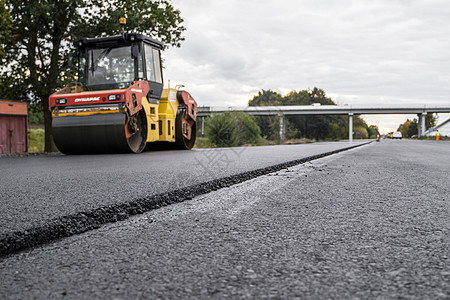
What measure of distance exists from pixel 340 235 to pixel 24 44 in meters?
16.9

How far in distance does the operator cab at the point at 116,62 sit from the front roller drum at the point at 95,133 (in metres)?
1.50

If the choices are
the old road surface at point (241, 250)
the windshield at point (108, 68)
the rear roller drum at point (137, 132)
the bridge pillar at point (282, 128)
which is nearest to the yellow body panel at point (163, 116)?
the rear roller drum at point (137, 132)

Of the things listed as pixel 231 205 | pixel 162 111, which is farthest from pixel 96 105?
pixel 231 205

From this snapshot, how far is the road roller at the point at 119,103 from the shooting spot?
31.1 feet

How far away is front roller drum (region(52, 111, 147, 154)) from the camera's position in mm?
9352

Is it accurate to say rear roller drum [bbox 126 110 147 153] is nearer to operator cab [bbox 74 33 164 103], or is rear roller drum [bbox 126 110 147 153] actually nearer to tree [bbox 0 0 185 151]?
operator cab [bbox 74 33 164 103]

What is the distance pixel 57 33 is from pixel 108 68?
6.41m

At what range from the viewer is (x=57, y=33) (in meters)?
15.8

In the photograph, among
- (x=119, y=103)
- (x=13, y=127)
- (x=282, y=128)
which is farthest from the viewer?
(x=282, y=128)

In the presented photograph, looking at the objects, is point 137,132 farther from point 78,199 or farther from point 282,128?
point 282,128

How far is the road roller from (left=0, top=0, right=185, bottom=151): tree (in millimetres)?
4832

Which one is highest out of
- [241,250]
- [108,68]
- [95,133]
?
[108,68]

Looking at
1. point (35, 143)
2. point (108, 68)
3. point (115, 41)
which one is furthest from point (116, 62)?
point (35, 143)

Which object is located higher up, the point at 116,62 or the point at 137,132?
the point at 116,62
